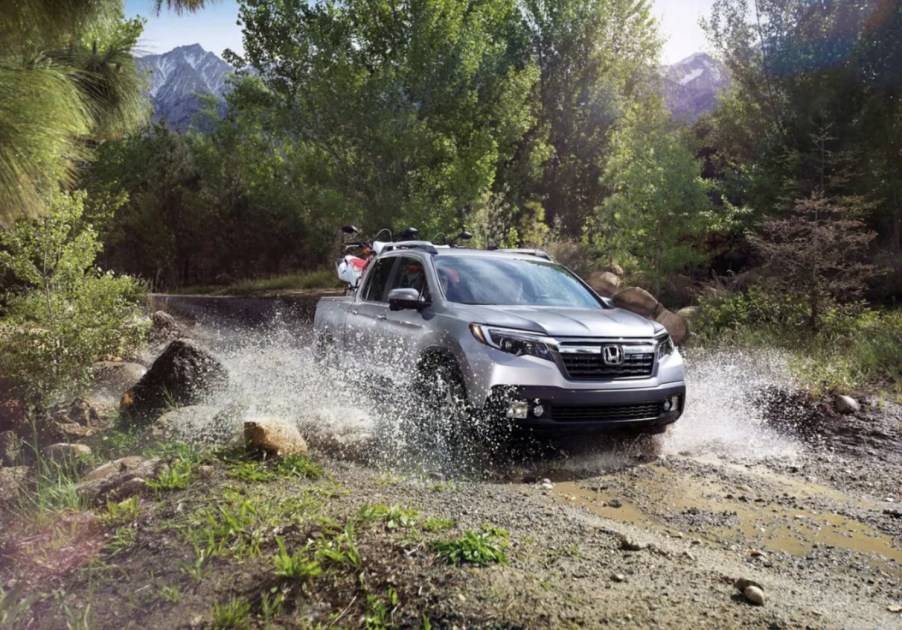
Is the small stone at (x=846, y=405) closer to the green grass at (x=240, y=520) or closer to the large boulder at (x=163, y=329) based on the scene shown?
the green grass at (x=240, y=520)

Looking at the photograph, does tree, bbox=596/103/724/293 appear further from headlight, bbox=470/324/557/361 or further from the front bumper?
headlight, bbox=470/324/557/361

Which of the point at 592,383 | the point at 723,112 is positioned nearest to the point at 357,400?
the point at 592,383

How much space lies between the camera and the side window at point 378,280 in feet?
25.4

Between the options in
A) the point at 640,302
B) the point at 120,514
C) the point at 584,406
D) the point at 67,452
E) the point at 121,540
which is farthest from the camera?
the point at 640,302

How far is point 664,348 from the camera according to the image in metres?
6.31

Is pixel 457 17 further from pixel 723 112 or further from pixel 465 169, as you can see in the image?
pixel 723 112

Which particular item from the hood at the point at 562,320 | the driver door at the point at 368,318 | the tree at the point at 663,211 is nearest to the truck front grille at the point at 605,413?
the hood at the point at 562,320

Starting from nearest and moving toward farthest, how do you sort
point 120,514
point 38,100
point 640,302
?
1. point 120,514
2. point 38,100
3. point 640,302

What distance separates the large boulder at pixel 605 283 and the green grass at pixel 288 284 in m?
11.3

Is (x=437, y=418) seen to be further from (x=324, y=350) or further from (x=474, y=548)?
(x=324, y=350)

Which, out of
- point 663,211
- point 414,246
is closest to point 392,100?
point 663,211

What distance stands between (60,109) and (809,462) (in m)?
6.95

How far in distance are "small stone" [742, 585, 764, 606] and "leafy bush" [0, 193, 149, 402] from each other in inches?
294

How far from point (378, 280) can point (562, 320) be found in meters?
2.67
